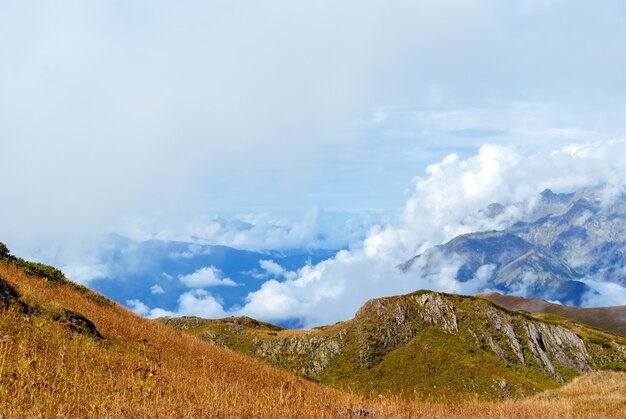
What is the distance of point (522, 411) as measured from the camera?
14.6 metres

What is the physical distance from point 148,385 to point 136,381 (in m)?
1.23

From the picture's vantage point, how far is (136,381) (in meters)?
10.1

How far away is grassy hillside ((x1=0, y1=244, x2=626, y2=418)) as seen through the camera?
818 cm

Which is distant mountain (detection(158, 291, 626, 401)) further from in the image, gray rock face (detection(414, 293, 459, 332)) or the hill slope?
the hill slope

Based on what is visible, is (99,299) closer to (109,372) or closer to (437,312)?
(109,372)

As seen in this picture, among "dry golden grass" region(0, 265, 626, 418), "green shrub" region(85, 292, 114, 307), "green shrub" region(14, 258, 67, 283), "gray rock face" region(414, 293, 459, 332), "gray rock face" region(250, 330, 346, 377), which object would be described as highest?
"gray rock face" region(414, 293, 459, 332)

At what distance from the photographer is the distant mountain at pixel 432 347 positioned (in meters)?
58.0

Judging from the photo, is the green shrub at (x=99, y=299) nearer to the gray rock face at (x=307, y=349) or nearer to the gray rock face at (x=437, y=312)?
the gray rock face at (x=307, y=349)

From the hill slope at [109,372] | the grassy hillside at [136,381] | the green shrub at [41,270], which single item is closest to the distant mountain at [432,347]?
the green shrub at [41,270]

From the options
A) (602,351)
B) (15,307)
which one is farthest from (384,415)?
(602,351)

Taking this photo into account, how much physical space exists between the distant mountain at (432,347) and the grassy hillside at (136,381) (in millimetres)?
31045

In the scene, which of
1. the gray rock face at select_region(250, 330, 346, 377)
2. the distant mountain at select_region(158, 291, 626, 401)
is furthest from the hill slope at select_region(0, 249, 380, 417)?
the gray rock face at select_region(250, 330, 346, 377)

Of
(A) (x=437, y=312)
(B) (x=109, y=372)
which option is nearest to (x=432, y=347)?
(A) (x=437, y=312)

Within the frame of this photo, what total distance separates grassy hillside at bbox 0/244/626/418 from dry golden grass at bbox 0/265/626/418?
0.04 metres
